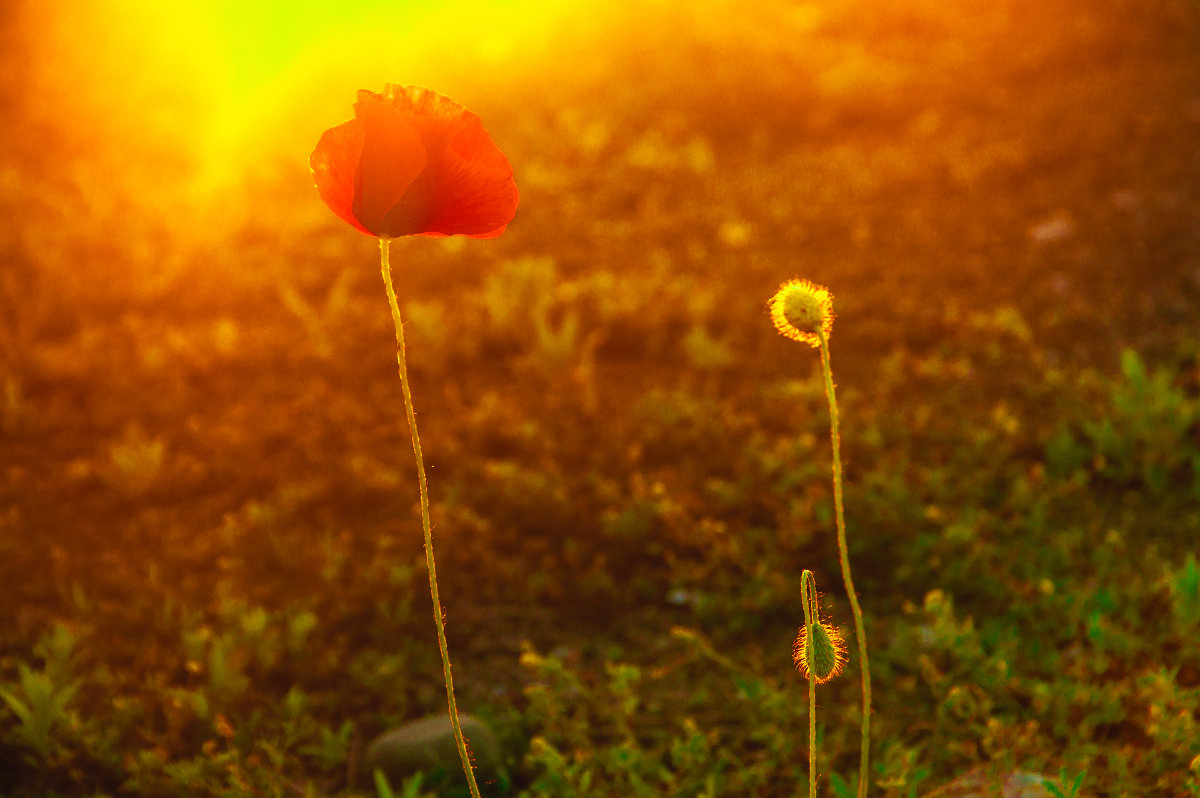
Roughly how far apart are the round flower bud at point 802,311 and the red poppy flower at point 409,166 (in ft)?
1.51

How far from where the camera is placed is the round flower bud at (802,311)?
1713 mm

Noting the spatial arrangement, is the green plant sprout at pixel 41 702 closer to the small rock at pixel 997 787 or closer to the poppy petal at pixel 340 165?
the poppy petal at pixel 340 165

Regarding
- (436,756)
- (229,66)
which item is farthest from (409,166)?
(229,66)

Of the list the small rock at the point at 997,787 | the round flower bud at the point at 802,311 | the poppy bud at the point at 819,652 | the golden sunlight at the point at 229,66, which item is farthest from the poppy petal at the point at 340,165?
the golden sunlight at the point at 229,66

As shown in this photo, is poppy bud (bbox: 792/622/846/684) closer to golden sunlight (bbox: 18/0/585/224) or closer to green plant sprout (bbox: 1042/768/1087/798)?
green plant sprout (bbox: 1042/768/1087/798)

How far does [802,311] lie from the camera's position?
5.61ft

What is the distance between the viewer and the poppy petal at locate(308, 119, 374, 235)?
5.57ft

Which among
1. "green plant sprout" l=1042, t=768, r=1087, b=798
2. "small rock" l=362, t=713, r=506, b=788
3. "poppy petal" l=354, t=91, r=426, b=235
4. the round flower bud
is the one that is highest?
"poppy petal" l=354, t=91, r=426, b=235

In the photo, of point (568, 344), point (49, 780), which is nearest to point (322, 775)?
point (49, 780)

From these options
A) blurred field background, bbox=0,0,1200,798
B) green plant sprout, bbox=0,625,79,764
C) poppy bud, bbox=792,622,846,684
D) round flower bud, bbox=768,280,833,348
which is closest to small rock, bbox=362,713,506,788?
blurred field background, bbox=0,0,1200,798

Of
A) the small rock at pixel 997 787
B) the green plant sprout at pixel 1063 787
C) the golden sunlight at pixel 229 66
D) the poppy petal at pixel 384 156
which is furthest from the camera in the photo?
the golden sunlight at pixel 229 66

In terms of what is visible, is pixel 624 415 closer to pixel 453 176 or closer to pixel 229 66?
pixel 453 176

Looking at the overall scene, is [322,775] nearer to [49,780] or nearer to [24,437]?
[49,780]

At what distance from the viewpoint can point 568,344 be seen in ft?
14.8
